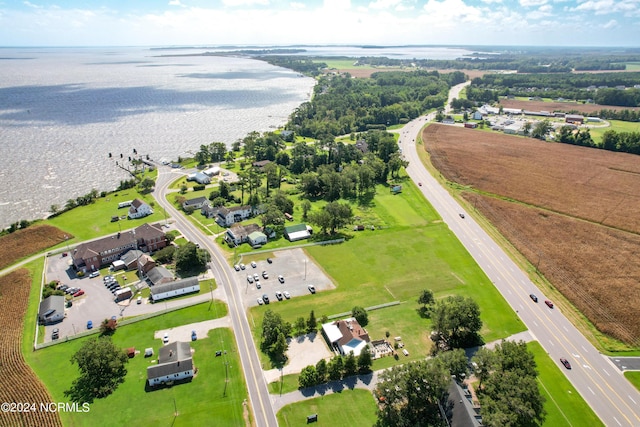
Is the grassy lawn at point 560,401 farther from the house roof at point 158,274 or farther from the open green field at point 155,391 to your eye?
the house roof at point 158,274

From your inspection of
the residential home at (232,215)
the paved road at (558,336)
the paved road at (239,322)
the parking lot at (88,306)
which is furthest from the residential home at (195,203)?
the paved road at (558,336)

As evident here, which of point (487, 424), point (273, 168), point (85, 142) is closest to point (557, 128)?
point (273, 168)

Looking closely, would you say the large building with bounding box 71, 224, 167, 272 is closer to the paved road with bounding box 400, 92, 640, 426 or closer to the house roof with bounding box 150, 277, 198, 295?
the house roof with bounding box 150, 277, 198, 295

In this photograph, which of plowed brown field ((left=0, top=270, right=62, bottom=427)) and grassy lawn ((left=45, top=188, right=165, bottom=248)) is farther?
grassy lawn ((left=45, top=188, right=165, bottom=248))

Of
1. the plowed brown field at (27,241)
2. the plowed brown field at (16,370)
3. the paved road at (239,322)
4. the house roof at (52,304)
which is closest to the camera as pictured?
the plowed brown field at (16,370)

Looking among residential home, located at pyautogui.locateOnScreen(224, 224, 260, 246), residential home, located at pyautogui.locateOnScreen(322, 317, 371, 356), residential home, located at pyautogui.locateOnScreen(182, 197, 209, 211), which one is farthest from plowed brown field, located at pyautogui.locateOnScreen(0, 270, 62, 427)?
residential home, located at pyautogui.locateOnScreen(182, 197, 209, 211)

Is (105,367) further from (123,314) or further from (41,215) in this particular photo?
(41,215)

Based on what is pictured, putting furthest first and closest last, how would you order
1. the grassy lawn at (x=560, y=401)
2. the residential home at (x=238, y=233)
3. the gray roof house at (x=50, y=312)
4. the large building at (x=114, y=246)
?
the residential home at (x=238, y=233), the large building at (x=114, y=246), the gray roof house at (x=50, y=312), the grassy lawn at (x=560, y=401)
